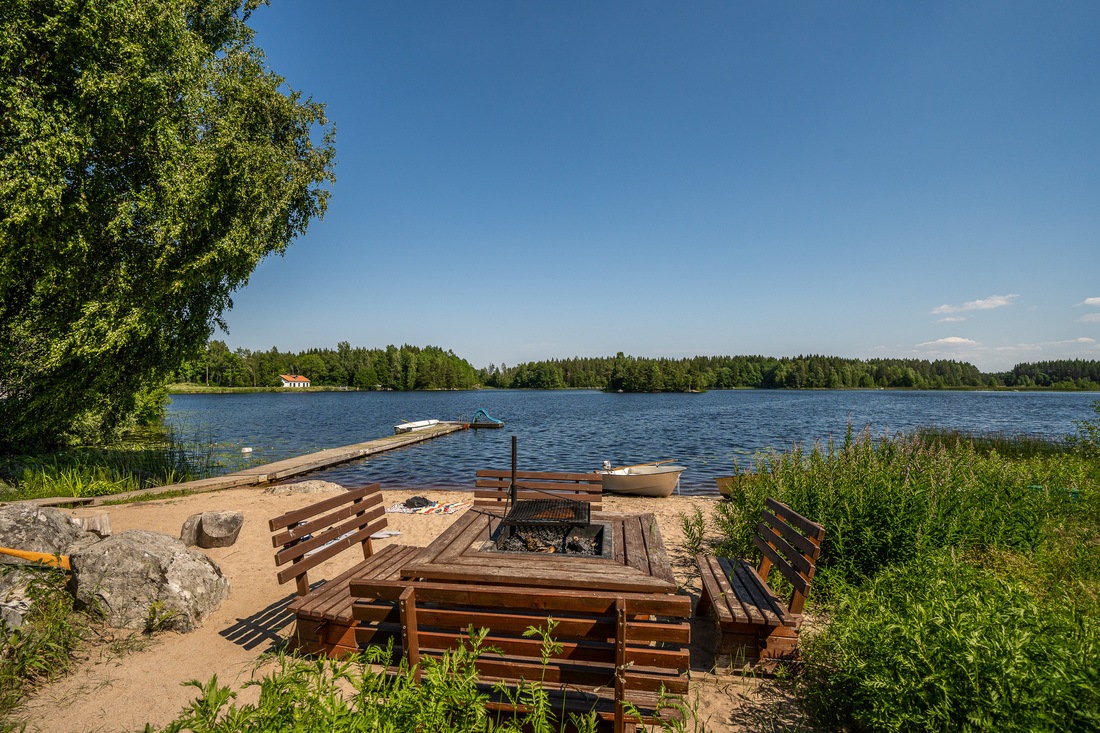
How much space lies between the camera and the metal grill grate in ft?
16.3

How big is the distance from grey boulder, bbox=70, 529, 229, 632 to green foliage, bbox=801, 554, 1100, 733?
19.8 feet

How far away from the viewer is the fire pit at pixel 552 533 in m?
4.75

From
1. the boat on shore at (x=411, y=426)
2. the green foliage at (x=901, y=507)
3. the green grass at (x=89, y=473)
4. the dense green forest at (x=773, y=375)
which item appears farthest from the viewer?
the dense green forest at (x=773, y=375)

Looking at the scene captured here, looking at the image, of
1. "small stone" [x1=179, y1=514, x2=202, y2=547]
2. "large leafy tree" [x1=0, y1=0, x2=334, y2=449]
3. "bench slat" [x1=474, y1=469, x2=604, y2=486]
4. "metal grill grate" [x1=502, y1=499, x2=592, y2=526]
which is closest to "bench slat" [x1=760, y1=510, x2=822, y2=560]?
"metal grill grate" [x1=502, y1=499, x2=592, y2=526]

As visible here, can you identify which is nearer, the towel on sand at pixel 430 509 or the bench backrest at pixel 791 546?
the bench backrest at pixel 791 546

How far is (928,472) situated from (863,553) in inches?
71.7

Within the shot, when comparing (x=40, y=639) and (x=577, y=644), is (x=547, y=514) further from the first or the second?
(x=40, y=639)

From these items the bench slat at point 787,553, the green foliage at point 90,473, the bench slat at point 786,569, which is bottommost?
the green foliage at point 90,473

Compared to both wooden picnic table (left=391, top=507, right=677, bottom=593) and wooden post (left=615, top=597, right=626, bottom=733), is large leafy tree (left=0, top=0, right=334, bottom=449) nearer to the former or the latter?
wooden picnic table (left=391, top=507, right=677, bottom=593)

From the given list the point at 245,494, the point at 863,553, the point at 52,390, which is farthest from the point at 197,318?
the point at 863,553

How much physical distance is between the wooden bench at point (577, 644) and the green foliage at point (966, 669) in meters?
1.24

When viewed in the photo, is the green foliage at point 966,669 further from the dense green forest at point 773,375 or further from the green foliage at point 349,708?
the dense green forest at point 773,375

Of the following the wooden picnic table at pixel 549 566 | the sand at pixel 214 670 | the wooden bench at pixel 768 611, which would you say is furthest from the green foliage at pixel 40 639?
the wooden bench at pixel 768 611

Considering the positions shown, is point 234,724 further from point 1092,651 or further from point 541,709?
point 1092,651
